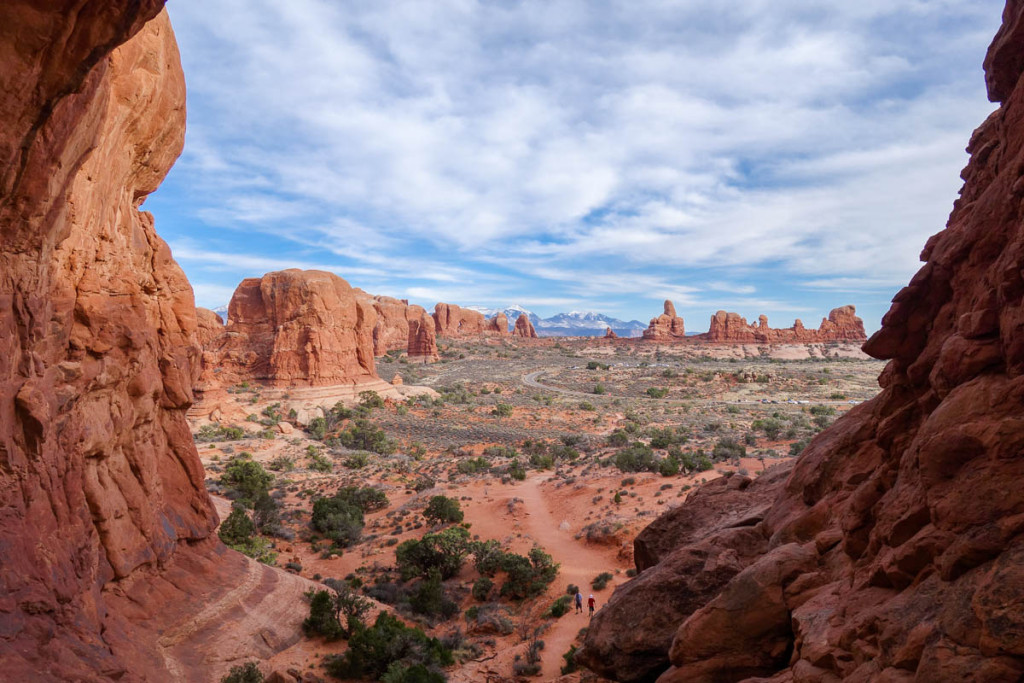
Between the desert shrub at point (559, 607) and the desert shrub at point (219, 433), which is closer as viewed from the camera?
the desert shrub at point (559, 607)

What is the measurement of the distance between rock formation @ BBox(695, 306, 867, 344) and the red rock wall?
4762 inches

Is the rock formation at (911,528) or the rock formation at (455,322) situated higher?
the rock formation at (455,322)

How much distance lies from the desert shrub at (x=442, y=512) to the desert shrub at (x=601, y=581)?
23.6 ft

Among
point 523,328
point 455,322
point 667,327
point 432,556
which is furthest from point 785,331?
point 432,556

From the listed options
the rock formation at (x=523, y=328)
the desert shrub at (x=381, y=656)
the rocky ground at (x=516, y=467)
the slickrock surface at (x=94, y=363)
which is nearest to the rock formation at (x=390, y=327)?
the rocky ground at (x=516, y=467)

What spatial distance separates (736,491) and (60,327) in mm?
11993

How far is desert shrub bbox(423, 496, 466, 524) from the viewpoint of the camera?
21.5m

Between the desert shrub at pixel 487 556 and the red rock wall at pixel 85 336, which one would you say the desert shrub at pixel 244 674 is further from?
the desert shrub at pixel 487 556

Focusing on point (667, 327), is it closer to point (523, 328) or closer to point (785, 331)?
point (785, 331)

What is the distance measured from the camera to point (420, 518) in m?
22.4

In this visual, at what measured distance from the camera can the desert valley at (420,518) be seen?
4.52m

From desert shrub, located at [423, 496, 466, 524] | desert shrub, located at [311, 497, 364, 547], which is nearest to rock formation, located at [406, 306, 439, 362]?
desert shrub, located at [311, 497, 364, 547]

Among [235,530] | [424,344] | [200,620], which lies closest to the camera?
[200,620]

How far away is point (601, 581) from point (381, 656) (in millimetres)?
7635
